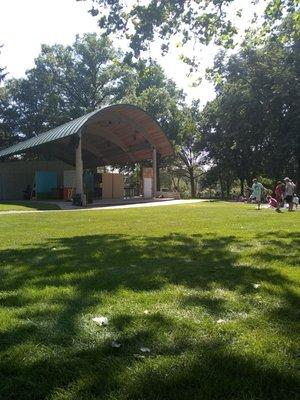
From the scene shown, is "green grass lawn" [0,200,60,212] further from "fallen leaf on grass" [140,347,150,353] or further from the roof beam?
"fallen leaf on grass" [140,347,150,353]

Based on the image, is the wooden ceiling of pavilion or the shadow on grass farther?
the wooden ceiling of pavilion

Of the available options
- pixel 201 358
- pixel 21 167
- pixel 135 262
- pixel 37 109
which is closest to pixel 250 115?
pixel 21 167

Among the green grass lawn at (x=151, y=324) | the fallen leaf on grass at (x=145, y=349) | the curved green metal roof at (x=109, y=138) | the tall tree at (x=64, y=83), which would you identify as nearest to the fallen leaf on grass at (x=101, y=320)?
the green grass lawn at (x=151, y=324)

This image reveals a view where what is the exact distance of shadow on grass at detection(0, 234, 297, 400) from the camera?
2816mm

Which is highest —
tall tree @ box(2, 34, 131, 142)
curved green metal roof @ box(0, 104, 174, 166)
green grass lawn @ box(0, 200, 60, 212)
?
tall tree @ box(2, 34, 131, 142)

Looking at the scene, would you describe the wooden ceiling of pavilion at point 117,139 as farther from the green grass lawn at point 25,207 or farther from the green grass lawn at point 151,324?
the green grass lawn at point 151,324

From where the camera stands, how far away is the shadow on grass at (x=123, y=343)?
2.82 meters

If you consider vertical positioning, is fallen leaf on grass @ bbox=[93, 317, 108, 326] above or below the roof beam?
below

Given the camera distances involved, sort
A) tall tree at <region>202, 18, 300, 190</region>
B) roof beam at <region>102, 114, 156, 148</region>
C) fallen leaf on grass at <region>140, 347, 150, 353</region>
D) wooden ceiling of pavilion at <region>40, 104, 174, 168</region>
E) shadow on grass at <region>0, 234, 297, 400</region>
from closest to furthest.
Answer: shadow on grass at <region>0, 234, 297, 400</region>, fallen leaf on grass at <region>140, 347, 150, 353</region>, wooden ceiling of pavilion at <region>40, 104, 174, 168</region>, roof beam at <region>102, 114, 156, 148</region>, tall tree at <region>202, 18, 300, 190</region>

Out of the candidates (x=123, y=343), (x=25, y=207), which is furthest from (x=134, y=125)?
(x=123, y=343)

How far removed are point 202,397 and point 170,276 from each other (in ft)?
10.4

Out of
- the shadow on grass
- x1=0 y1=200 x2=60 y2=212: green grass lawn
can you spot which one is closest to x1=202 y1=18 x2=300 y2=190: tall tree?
x1=0 y1=200 x2=60 y2=212: green grass lawn

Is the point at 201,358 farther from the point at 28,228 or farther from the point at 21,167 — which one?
the point at 21,167

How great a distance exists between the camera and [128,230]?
1168 centimetres
